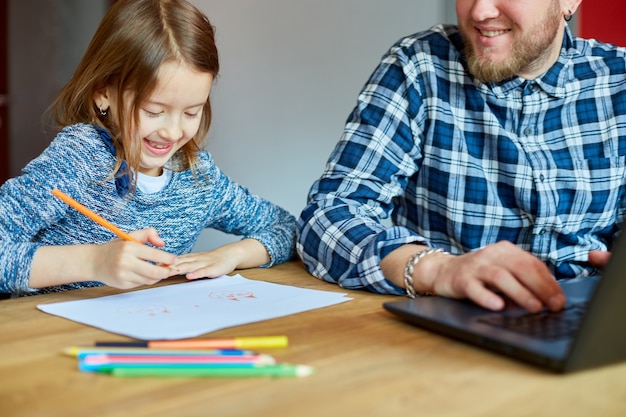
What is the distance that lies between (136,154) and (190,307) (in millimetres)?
477

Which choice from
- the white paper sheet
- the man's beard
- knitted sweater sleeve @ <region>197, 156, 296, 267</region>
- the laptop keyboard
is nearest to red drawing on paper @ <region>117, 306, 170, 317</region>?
the white paper sheet

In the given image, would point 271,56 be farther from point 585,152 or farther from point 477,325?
point 477,325

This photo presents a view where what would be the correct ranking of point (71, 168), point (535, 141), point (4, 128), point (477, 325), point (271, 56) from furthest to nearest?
point (4, 128) → point (271, 56) → point (535, 141) → point (71, 168) → point (477, 325)

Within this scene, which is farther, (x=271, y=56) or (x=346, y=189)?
(x=271, y=56)

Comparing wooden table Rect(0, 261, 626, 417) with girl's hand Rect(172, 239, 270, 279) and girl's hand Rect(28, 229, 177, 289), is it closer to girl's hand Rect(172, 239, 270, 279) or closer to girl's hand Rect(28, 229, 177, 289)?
girl's hand Rect(28, 229, 177, 289)

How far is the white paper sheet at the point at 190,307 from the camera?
2.85 ft

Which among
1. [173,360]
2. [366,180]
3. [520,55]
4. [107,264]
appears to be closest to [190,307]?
[107,264]

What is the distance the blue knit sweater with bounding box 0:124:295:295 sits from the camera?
1213mm

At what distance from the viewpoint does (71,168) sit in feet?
4.29

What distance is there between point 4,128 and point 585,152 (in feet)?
12.4

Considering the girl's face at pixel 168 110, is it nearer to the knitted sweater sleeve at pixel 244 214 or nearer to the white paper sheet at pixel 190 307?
the knitted sweater sleeve at pixel 244 214

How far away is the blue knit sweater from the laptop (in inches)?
22.1

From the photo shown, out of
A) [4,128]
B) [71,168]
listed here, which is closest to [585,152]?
[71,168]

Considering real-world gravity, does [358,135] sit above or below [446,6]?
below
